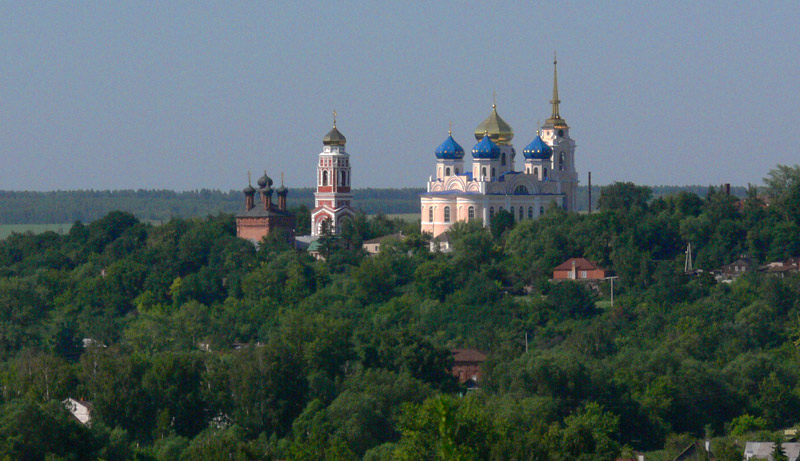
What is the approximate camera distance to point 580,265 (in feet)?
184

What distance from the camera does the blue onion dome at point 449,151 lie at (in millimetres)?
63000

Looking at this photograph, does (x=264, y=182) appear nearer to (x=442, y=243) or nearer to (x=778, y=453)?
(x=442, y=243)

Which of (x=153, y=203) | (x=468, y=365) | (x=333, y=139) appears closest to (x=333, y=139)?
(x=333, y=139)

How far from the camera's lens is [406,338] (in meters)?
41.9

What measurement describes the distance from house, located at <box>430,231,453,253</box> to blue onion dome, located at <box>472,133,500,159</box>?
2.74m

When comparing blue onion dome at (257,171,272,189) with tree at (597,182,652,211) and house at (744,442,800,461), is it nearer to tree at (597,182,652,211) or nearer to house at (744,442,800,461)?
tree at (597,182,652,211)

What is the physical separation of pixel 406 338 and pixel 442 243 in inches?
735

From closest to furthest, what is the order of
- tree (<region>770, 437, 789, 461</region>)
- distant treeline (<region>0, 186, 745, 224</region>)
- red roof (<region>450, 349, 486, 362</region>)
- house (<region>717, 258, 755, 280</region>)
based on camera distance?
tree (<region>770, 437, 789, 461</region>), red roof (<region>450, 349, 486, 362</region>), house (<region>717, 258, 755, 280</region>), distant treeline (<region>0, 186, 745, 224</region>)

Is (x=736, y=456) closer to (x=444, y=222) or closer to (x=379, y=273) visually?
(x=379, y=273)

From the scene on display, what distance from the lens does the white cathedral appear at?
202 ft

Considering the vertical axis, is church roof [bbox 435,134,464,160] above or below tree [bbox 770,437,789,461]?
above

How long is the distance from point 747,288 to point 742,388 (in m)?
10.8

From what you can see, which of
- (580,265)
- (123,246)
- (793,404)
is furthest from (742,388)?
(123,246)

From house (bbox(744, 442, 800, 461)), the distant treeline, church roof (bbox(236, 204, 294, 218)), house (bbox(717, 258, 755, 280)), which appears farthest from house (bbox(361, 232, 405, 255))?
the distant treeline
